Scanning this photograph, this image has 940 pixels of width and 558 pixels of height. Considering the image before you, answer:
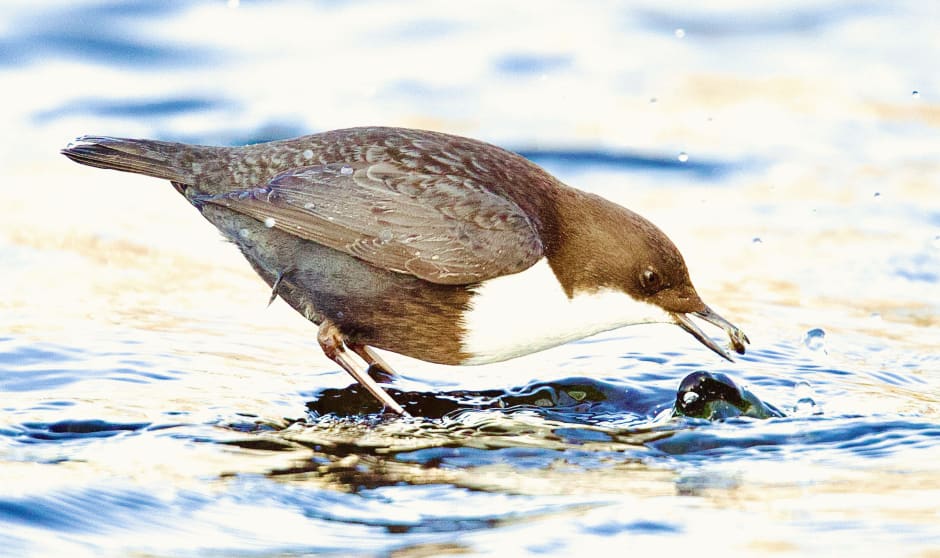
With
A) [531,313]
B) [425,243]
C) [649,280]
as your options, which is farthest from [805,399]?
[425,243]

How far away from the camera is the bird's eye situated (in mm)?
5016

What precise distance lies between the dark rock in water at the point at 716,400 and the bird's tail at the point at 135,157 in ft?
6.43

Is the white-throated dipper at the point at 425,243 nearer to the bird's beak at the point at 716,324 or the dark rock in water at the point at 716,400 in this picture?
the bird's beak at the point at 716,324

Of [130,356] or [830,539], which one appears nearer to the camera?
[830,539]

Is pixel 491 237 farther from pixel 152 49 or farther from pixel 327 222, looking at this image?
pixel 152 49

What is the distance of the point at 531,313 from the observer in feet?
16.0

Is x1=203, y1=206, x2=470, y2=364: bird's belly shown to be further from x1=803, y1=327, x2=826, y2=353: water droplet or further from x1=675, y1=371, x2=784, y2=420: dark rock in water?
x1=803, y1=327, x2=826, y2=353: water droplet

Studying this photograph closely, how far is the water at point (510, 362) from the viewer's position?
12.4 feet

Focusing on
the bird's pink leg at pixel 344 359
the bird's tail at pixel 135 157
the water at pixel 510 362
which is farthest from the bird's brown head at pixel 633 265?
the bird's tail at pixel 135 157

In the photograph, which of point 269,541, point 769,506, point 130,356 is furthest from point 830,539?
point 130,356

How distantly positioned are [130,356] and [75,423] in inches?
33.4

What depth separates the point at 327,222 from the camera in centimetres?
486

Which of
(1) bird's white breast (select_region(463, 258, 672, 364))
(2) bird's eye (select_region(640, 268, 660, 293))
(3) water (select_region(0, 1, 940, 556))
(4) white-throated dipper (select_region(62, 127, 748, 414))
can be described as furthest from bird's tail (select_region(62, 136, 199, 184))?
(2) bird's eye (select_region(640, 268, 660, 293))

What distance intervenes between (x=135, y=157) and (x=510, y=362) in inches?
67.0
